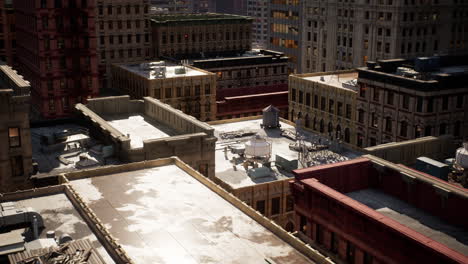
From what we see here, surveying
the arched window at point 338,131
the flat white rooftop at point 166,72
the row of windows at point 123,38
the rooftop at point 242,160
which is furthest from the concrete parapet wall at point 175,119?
the row of windows at point 123,38

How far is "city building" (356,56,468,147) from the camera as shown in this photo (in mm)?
77500

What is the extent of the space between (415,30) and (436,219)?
287ft

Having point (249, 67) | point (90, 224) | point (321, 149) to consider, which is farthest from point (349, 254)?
point (249, 67)

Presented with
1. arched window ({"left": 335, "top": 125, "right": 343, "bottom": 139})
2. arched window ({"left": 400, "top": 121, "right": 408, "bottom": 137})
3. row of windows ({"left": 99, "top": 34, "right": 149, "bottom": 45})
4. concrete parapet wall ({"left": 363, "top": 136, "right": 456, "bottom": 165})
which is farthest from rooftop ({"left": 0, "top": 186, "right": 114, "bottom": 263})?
row of windows ({"left": 99, "top": 34, "right": 149, "bottom": 45})

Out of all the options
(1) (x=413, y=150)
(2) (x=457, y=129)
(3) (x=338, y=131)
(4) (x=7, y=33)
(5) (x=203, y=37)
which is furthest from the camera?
(5) (x=203, y=37)

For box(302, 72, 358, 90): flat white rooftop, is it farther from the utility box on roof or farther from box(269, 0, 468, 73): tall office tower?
the utility box on roof

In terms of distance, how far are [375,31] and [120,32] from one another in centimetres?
5711

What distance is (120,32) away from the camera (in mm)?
121438

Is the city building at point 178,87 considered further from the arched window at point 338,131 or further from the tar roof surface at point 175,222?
the tar roof surface at point 175,222

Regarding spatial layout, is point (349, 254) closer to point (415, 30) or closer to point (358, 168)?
point (358, 168)

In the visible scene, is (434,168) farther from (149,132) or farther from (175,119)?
(149,132)

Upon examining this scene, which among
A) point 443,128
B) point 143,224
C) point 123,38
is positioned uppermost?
point 123,38

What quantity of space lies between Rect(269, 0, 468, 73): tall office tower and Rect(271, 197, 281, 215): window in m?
71.7

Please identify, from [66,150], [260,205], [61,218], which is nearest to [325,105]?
[260,205]
